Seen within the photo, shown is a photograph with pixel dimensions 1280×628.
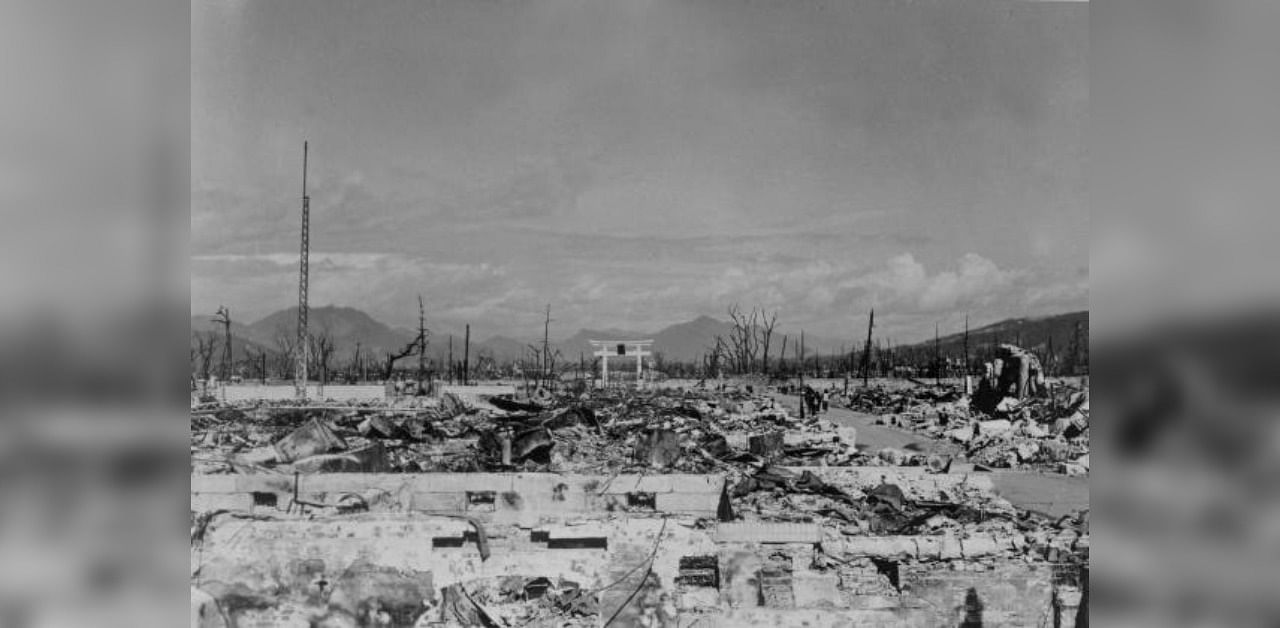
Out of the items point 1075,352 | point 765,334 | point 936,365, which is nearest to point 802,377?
point 765,334

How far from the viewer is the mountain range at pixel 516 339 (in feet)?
13.5

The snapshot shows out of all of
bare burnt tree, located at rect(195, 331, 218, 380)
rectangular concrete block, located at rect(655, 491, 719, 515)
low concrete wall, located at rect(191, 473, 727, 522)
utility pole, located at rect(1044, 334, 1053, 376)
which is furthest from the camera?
utility pole, located at rect(1044, 334, 1053, 376)

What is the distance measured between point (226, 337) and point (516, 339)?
3.55 feet

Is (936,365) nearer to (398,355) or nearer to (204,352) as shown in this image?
(398,355)

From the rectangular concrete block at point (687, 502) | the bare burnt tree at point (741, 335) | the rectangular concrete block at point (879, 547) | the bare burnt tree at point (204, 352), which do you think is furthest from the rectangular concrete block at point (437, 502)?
the rectangular concrete block at point (879, 547)

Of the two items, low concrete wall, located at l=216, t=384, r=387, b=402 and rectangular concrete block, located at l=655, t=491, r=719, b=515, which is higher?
low concrete wall, located at l=216, t=384, r=387, b=402

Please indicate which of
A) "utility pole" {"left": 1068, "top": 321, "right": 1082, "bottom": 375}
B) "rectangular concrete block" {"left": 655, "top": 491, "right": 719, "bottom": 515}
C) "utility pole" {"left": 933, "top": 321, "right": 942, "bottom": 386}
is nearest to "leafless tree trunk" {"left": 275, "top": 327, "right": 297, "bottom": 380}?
"rectangular concrete block" {"left": 655, "top": 491, "right": 719, "bottom": 515}

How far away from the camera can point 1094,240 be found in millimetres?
4391

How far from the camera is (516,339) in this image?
4270mm

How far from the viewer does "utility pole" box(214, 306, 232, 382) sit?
4.06 meters

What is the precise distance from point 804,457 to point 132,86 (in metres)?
2.88

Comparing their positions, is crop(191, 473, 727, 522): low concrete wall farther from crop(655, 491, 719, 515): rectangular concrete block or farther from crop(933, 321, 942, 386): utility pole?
crop(933, 321, 942, 386): utility pole

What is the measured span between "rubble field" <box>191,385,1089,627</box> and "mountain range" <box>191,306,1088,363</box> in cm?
19

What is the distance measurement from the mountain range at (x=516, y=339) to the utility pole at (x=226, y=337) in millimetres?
15
